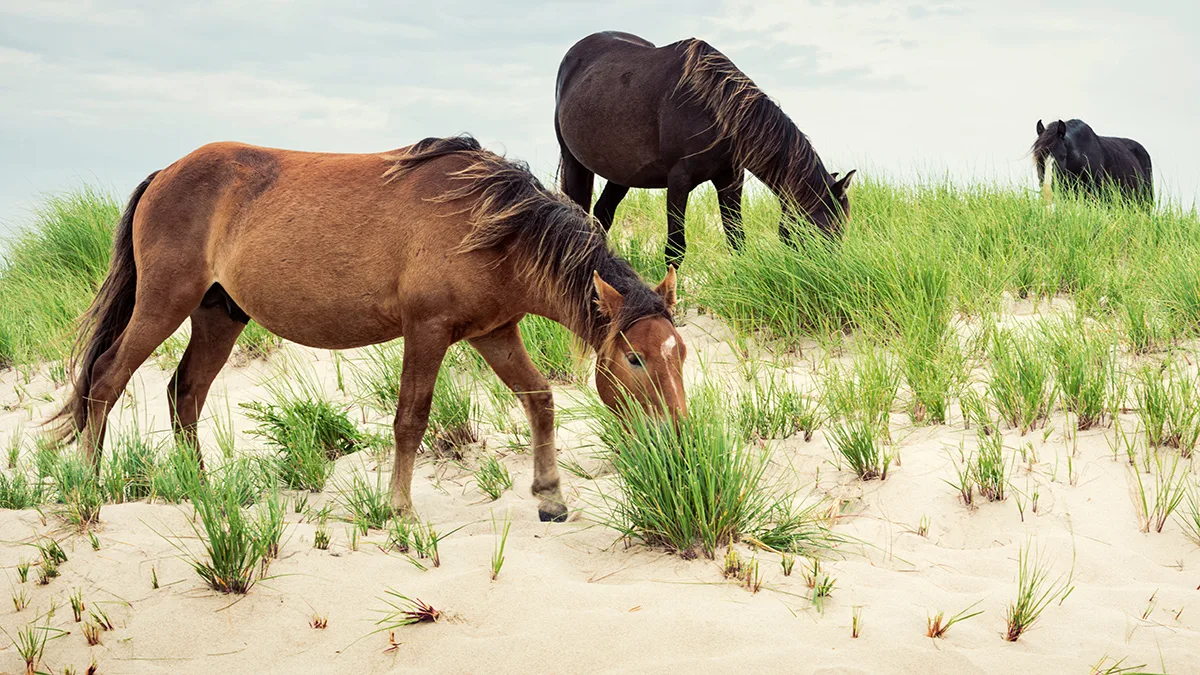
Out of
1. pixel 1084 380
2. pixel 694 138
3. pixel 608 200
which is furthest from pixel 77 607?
pixel 608 200

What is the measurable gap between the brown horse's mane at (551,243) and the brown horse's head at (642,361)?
0.04 m

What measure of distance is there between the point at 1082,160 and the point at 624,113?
19.2ft

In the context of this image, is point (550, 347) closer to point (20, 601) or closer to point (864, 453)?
point (864, 453)

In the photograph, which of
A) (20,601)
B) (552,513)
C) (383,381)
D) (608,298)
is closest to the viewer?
(20,601)

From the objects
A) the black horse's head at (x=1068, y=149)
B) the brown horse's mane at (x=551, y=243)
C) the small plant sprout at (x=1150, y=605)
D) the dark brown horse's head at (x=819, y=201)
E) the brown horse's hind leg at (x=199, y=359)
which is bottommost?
the small plant sprout at (x=1150, y=605)

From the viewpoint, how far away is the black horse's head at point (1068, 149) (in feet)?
35.0

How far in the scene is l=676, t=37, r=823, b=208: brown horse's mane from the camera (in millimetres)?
7297

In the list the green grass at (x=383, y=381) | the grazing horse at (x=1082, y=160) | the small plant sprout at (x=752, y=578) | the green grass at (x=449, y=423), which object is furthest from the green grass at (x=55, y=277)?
the grazing horse at (x=1082, y=160)

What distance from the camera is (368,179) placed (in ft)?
15.3

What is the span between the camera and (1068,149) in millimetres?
10727

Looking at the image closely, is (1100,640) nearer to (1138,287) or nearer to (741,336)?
(741,336)

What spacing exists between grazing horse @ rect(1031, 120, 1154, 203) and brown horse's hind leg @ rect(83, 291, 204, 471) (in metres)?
8.86

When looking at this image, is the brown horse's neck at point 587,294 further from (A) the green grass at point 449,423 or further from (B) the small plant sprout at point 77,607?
(B) the small plant sprout at point 77,607

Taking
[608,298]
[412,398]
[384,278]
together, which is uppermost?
[384,278]
